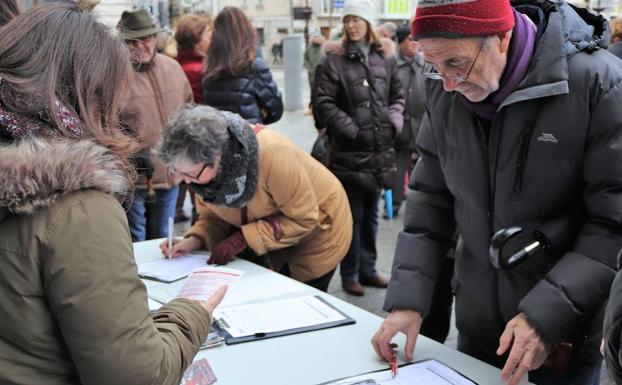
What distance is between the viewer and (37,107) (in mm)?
1174

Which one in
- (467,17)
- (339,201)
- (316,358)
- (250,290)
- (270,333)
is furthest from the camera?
(339,201)

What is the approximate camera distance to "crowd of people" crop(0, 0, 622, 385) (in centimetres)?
112

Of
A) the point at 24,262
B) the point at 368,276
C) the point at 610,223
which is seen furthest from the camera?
the point at 368,276

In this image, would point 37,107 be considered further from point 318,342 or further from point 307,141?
point 307,141

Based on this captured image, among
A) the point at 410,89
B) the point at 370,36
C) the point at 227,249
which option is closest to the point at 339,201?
the point at 227,249

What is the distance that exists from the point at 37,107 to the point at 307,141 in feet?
28.6

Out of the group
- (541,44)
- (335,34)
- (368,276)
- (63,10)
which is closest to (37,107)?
(63,10)

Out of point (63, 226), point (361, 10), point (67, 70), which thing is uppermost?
point (67, 70)

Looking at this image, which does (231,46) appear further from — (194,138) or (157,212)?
(194,138)

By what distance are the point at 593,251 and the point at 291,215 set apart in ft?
4.36

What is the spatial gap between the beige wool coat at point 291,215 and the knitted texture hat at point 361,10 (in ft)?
5.55

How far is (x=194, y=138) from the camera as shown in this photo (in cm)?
248

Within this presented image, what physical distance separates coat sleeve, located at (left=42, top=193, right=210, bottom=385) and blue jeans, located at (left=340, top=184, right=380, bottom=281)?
3.16 m

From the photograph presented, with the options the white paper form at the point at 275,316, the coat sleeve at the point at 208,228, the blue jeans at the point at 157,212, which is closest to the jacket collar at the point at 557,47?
the white paper form at the point at 275,316
